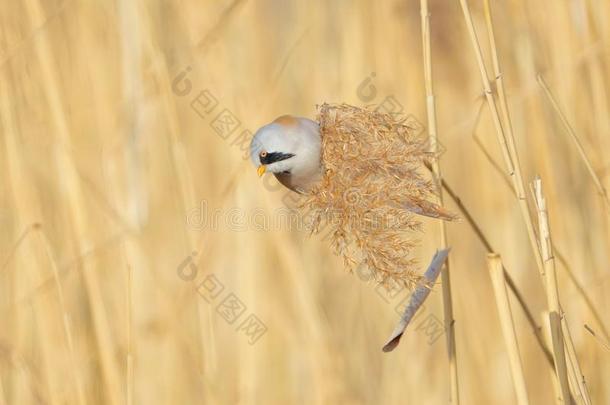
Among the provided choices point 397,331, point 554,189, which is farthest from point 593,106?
point 397,331

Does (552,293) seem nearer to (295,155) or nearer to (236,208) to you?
(295,155)

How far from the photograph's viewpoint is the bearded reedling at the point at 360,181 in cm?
82

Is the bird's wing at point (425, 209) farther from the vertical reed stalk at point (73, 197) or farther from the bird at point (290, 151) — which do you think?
the vertical reed stalk at point (73, 197)

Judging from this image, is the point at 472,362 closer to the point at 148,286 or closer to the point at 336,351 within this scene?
the point at 336,351

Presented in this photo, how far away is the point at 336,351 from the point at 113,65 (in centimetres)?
71

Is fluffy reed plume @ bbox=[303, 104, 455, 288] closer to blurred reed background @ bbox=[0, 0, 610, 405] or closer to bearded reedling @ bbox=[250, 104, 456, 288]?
bearded reedling @ bbox=[250, 104, 456, 288]

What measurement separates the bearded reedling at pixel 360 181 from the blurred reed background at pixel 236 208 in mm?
437

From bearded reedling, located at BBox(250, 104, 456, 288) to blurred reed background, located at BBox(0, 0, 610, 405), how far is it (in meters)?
0.44

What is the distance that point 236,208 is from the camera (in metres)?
1.59

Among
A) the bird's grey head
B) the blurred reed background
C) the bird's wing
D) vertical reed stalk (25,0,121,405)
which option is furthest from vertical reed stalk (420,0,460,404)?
vertical reed stalk (25,0,121,405)

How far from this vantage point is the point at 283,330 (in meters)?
1.68

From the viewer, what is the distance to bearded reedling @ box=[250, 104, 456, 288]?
0.82 metres

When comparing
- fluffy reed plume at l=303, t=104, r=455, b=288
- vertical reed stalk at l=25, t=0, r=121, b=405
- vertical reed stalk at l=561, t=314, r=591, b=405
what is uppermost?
vertical reed stalk at l=25, t=0, r=121, b=405

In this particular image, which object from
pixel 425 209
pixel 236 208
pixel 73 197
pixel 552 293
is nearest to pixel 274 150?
pixel 425 209
